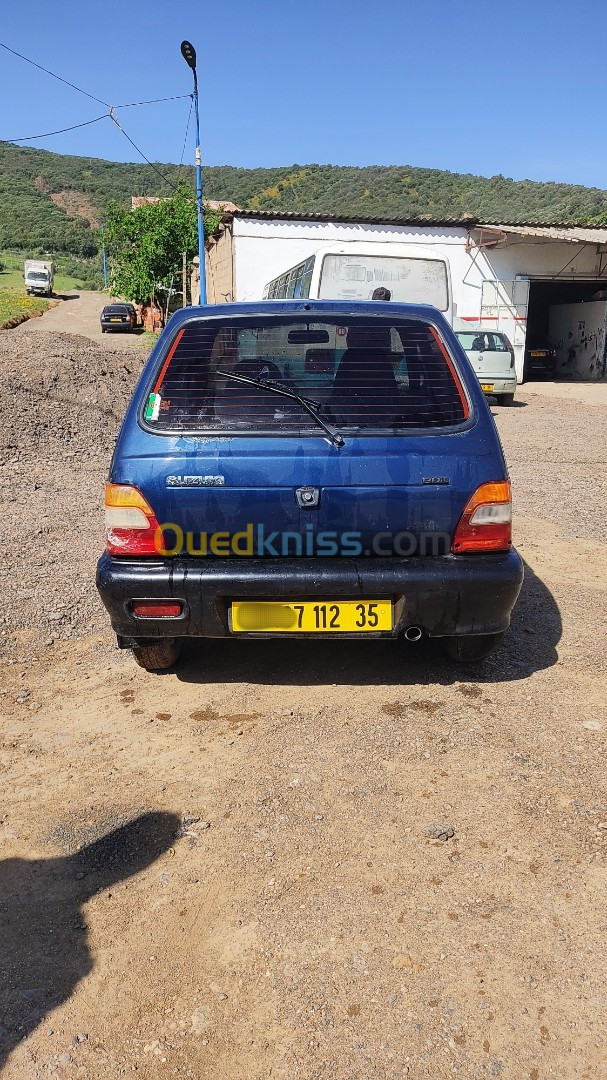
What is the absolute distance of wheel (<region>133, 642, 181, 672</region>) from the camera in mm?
3688

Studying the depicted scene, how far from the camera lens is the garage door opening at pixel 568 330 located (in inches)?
938

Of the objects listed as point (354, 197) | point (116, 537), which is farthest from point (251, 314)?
point (354, 197)

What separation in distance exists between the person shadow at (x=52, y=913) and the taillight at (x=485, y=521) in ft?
5.20

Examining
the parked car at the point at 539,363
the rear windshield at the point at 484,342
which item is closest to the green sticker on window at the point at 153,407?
the rear windshield at the point at 484,342

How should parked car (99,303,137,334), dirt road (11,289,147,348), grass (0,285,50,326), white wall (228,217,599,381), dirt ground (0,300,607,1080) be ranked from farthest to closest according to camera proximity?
grass (0,285,50,326)
parked car (99,303,137,334)
dirt road (11,289,147,348)
white wall (228,217,599,381)
dirt ground (0,300,607,1080)

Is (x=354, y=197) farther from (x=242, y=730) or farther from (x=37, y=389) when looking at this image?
(x=242, y=730)

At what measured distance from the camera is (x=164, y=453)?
10.4 ft

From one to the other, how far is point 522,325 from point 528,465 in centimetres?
1481

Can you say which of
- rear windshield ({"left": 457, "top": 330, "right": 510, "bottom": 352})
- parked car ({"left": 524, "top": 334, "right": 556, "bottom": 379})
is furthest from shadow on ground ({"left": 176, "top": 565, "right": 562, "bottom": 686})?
parked car ({"left": 524, "top": 334, "right": 556, "bottom": 379})

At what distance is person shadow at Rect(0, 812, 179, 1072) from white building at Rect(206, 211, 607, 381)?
20340 mm

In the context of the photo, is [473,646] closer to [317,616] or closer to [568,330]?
[317,616]

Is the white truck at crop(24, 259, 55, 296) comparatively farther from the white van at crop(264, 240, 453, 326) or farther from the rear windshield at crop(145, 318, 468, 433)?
the rear windshield at crop(145, 318, 468, 433)

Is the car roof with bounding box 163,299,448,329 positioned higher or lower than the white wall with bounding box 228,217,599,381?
lower

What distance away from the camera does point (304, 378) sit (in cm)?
339
